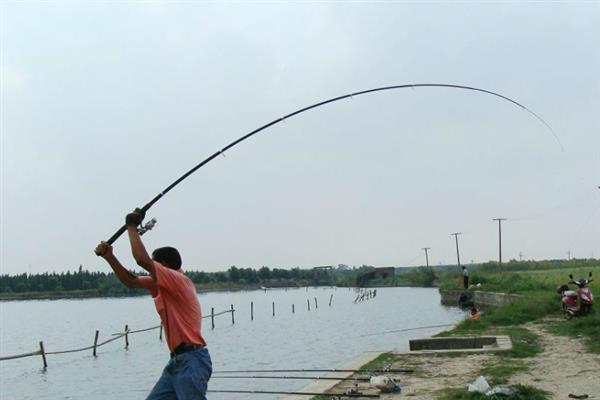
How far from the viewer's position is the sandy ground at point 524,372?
927cm

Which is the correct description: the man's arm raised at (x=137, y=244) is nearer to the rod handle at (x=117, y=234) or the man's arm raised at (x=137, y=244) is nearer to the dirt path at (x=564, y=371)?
the rod handle at (x=117, y=234)

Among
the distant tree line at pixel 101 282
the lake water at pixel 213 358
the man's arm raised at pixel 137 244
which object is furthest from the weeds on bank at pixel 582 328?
the distant tree line at pixel 101 282

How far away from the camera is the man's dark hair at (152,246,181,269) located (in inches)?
212

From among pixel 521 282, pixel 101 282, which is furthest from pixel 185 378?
pixel 101 282

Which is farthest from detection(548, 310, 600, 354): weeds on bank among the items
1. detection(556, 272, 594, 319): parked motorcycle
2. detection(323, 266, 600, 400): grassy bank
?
detection(556, 272, 594, 319): parked motorcycle

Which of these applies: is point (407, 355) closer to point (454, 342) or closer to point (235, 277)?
point (454, 342)

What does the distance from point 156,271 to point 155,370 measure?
2257cm

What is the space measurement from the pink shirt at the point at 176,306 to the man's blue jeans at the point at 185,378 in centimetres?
11

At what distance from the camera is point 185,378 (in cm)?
500

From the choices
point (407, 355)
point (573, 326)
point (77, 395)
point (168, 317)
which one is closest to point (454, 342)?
point (407, 355)

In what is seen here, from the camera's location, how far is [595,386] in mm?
8977

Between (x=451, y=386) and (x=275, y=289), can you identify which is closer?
(x=451, y=386)

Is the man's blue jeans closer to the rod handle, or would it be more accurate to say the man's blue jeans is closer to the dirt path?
the rod handle

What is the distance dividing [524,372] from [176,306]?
7436 millimetres
